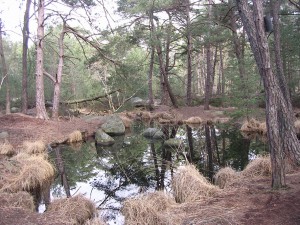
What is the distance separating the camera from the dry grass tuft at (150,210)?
177 inches

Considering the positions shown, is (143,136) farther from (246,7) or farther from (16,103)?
(16,103)

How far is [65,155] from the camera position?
10297 millimetres

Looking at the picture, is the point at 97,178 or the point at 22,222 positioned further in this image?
the point at 97,178

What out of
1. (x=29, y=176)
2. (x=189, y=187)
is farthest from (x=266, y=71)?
(x=29, y=176)

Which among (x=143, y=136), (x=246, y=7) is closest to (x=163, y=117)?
(x=143, y=136)

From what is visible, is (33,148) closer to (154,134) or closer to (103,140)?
(103,140)

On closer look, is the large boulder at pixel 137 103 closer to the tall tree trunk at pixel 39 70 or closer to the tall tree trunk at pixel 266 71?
the tall tree trunk at pixel 39 70

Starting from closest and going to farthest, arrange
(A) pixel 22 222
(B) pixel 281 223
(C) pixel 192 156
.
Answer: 1. (B) pixel 281 223
2. (A) pixel 22 222
3. (C) pixel 192 156

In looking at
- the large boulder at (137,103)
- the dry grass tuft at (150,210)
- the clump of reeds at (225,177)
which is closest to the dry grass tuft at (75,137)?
the clump of reeds at (225,177)

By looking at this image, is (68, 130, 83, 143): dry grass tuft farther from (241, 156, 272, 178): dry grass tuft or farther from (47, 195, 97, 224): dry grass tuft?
(241, 156, 272, 178): dry grass tuft

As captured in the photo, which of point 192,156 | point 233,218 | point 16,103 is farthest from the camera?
point 16,103

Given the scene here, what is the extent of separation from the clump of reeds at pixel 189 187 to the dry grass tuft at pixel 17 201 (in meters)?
2.55

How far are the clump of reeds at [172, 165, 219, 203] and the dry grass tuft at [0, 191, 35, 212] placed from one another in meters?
2.55

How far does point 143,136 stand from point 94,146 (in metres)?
2.53
